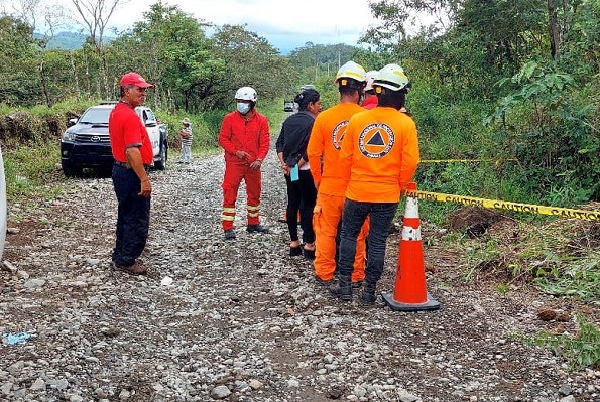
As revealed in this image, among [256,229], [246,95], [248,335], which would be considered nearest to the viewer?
[248,335]

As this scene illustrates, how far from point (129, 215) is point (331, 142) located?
7.01 ft

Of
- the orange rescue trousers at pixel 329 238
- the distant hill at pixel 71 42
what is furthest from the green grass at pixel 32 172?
the distant hill at pixel 71 42

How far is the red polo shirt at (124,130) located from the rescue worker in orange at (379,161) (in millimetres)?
1980

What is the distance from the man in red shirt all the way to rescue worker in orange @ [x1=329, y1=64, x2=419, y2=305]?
1.98 metres

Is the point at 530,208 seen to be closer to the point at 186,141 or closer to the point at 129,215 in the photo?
the point at 129,215

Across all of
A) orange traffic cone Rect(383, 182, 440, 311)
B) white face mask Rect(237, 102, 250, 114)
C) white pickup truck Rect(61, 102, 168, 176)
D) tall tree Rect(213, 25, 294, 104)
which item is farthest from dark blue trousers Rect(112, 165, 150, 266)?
tall tree Rect(213, 25, 294, 104)

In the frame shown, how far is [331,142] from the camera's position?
5254mm

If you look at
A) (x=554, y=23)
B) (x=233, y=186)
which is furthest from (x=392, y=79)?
(x=554, y=23)

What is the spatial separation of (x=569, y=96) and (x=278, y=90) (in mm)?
31151

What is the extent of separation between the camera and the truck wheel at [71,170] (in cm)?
1305

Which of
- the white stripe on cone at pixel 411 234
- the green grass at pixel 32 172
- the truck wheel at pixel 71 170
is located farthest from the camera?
the truck wheel at pixel 71 170

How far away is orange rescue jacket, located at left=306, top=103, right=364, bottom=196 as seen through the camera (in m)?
5.21

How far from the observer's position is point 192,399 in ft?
11.2

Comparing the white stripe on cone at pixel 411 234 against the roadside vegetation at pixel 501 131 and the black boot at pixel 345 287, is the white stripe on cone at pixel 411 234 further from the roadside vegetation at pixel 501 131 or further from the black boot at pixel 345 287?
the roadside vegetation at pixel 501 131
